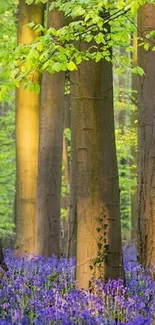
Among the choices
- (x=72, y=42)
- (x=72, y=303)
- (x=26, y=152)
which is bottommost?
(x=72, y=303)

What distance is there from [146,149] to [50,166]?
7.43 feet

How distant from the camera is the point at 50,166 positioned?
9344mm

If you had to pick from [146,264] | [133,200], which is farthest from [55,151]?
[133,200]

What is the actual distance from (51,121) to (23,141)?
4.91 ft

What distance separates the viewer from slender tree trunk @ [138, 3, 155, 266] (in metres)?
7.34

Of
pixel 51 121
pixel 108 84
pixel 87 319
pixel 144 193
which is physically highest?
pixel 51 121

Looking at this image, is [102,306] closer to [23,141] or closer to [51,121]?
[51,121]

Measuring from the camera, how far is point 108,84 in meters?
5.65

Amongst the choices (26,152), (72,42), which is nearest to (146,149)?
(72,42)

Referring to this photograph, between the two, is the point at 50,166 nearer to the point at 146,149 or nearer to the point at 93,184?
the point at 146,149

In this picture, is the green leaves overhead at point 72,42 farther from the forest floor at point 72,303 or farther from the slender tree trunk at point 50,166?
the slender tree trunk at point 50,166

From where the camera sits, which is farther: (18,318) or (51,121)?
(51,121)

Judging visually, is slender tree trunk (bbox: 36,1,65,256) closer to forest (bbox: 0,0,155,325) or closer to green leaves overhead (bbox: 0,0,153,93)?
forest (bbox: 0,0,155,325)

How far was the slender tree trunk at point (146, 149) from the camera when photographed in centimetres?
734
